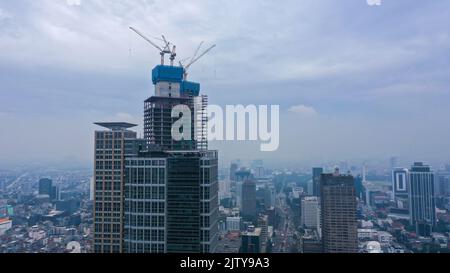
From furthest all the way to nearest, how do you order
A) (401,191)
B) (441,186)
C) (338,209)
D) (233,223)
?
(338,209), (233,223), (401,191), (441,186)

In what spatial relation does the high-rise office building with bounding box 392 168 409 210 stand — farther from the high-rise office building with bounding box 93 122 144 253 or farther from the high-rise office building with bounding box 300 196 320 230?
the high-rise office building with bounding box 93 122 144 253

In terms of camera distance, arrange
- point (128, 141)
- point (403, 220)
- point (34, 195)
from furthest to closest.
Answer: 1. point (128, 141)
2. point (403, 220)
3. point (34, 195)

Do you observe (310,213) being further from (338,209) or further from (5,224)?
(5,224)

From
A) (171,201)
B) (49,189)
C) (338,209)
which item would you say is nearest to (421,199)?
(338,209)

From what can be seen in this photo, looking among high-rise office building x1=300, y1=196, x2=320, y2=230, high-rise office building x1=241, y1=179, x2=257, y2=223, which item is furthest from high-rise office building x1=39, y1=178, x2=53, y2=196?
high-rise office building x1=300, y1=196, x2=320, y2=230
